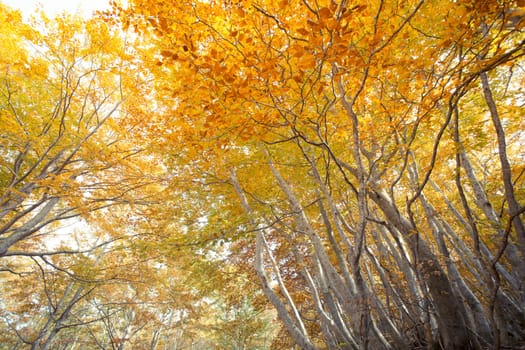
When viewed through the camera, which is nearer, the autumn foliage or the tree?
the tree

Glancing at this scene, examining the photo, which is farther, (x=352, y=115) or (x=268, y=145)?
(x=268, y=145)

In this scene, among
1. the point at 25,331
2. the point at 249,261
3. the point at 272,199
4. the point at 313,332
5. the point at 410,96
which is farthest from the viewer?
the point at 25,331

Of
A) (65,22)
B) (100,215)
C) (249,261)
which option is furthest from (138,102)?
(249,261)

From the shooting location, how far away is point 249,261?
934 centimetres

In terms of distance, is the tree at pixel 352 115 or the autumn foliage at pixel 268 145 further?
the autumn foliage at pixel 268 145

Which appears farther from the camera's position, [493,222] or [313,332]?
[313,332]

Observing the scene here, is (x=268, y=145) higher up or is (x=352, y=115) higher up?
(x=268, y=145)

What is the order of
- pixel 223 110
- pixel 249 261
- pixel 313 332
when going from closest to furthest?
pixel 223 110
pixel 249 261
pixel 313 332

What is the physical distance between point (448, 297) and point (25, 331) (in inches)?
927

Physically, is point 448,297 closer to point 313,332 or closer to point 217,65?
point 217,65

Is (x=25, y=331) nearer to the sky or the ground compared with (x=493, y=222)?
nearer to the sky

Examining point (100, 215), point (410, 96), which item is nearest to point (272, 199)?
point (410, 96)

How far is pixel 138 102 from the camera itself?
5.86 m

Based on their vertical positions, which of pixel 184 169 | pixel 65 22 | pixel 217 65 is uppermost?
pixel 65 22
